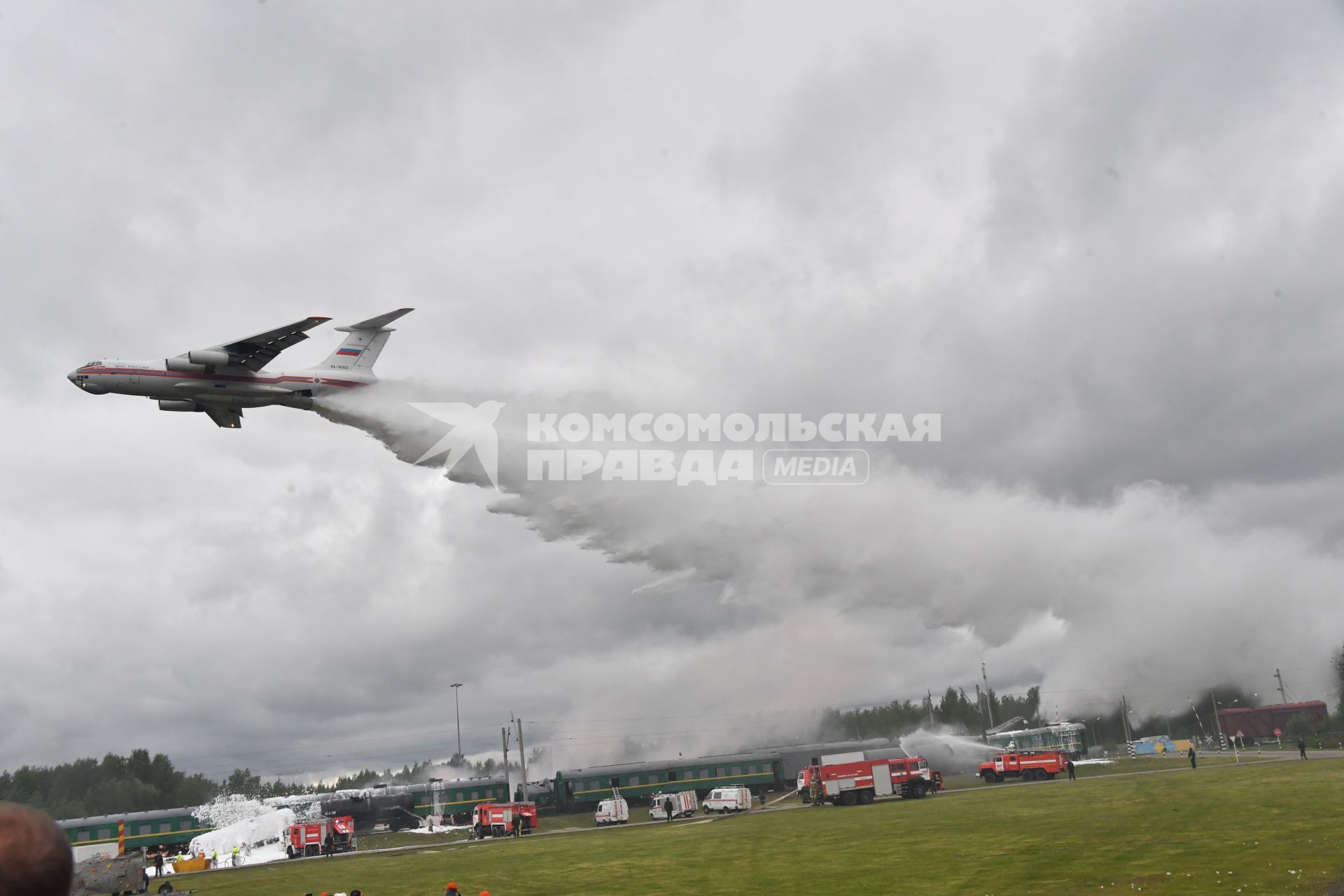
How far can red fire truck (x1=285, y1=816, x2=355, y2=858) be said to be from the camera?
210 ft

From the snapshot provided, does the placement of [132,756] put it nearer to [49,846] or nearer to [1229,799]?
[1229,799]

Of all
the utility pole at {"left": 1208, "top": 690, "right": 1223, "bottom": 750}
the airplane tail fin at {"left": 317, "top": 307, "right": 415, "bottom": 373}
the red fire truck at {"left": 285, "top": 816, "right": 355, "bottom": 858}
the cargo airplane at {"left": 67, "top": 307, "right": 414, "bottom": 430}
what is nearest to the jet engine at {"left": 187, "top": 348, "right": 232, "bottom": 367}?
the cargo airplane at {"left": 67, "top": 307, "right": 414, "bottom": 430}

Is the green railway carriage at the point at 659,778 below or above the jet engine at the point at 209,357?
below

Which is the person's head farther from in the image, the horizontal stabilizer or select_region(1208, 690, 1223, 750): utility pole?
select_region(1208, 690, 1223, 750): utility pole

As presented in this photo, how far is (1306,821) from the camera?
1378 inches

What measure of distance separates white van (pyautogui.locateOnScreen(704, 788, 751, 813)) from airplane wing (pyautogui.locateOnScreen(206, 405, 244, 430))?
45.8 m

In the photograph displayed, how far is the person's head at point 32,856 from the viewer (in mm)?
3639

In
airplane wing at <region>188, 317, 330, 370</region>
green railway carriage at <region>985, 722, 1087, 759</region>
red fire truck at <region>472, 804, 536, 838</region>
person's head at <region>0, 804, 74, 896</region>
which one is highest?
airplane wing at <region>188, 317, 330, 370</region>

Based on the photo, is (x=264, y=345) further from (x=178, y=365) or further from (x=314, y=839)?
(x=314, y=839)

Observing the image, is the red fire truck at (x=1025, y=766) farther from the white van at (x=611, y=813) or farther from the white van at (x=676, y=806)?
the white van at (x=611, y=813)

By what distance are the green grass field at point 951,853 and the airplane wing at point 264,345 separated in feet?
84.8

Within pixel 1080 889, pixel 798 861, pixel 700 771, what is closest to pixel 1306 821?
pixel 1080 889

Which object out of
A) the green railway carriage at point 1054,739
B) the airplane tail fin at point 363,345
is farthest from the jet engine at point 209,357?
the green railway carriage at point 1054,739

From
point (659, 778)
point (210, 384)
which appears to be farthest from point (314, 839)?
point (659, 778)
